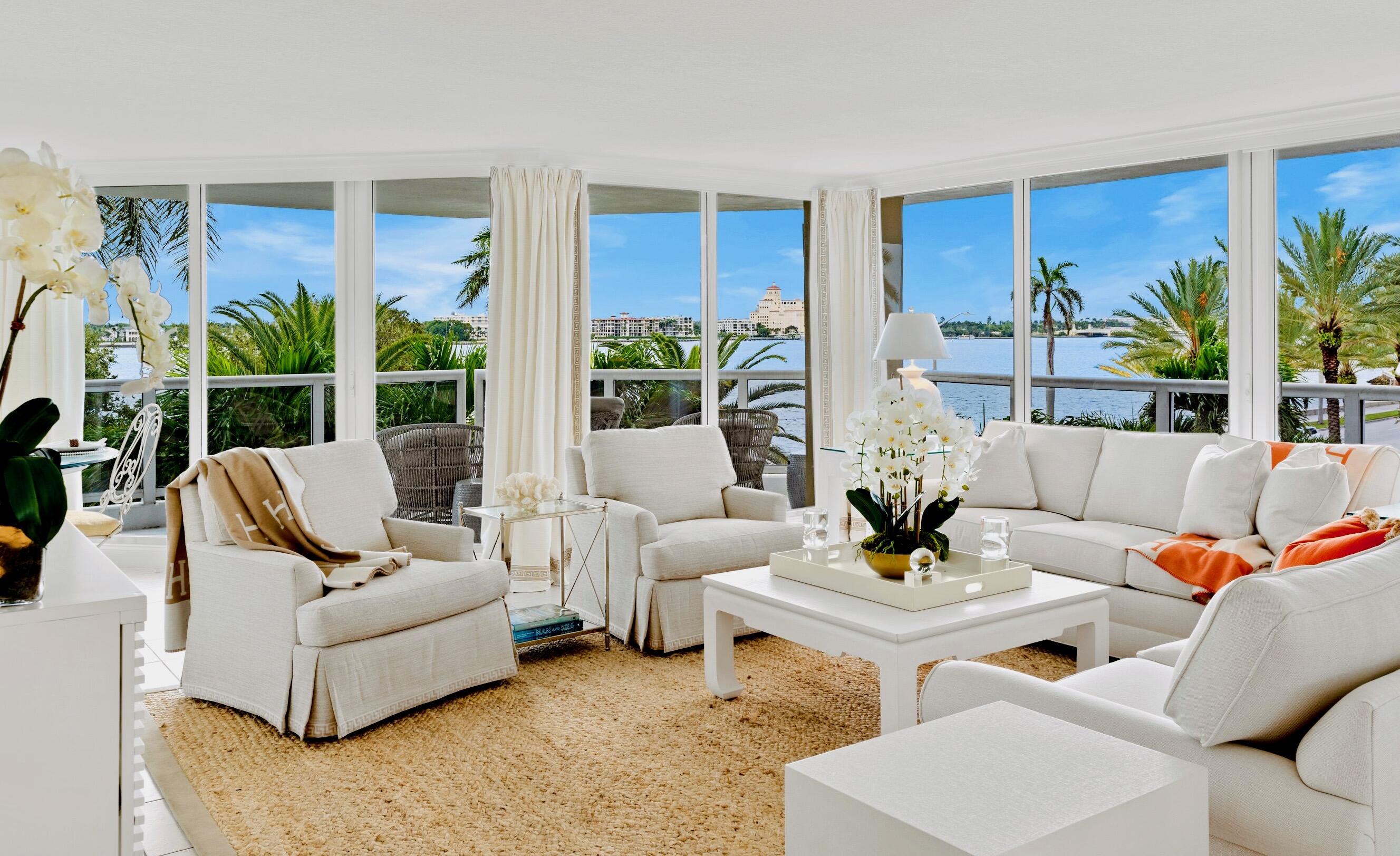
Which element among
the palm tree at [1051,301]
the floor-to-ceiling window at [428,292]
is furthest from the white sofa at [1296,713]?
the floor-to-ceiling window at [428,292]

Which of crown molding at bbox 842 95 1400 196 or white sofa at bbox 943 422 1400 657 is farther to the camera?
crown molding at bbox 842 95 1400 196

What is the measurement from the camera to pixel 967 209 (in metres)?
6.51

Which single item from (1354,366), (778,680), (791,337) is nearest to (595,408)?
(791,337)

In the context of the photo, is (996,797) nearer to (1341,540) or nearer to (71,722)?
(71,722)

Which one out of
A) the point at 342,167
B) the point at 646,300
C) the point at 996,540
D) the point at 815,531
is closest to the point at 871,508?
the point at 815,531

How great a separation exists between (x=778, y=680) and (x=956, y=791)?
91.4 inches

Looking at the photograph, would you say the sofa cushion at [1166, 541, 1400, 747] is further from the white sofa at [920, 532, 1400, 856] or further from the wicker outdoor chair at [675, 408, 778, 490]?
the wicker outdoor chair at [675, 408, 778, 490]

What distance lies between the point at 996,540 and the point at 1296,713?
170cm

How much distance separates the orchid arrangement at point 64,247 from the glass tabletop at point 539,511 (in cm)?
250

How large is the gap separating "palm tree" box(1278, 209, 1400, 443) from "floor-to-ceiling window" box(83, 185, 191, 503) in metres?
5.92

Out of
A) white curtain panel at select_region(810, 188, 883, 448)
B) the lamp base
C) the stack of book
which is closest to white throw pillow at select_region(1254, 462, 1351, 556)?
the lamp base

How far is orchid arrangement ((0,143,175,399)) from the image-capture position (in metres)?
1.36

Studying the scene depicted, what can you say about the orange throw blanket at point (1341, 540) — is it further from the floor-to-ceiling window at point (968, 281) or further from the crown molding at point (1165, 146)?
the floor-to-ceiling window at point (968, 281)

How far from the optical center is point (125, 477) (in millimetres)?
5629
